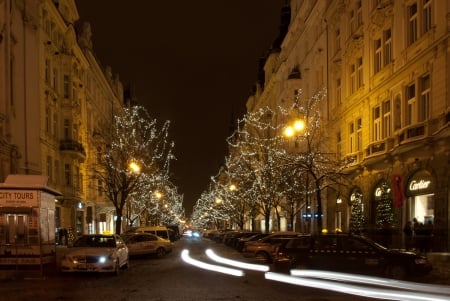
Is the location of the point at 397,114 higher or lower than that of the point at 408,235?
higher

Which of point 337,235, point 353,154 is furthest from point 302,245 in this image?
Answer: point 353,154

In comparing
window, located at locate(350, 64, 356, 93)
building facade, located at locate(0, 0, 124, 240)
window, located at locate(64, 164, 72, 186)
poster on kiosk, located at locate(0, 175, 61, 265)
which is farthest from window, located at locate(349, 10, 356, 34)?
window, located at locate(64, 164, 72, 186)

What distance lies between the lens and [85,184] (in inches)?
2299

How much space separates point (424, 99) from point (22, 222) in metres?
17.5

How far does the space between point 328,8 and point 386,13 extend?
1367cm

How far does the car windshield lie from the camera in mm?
22000

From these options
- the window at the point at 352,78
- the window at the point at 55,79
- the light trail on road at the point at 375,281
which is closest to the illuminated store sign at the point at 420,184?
the light trail on road at the point at 375,281

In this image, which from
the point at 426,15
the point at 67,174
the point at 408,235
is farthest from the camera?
the point at 67,174

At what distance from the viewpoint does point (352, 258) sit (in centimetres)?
1847

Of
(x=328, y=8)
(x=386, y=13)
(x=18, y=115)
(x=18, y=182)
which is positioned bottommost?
(x=18, y=182)

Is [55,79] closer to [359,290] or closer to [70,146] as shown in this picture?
[70,146]

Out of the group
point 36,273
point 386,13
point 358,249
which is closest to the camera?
point 358,249

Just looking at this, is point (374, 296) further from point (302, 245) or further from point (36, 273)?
point (36, 273)

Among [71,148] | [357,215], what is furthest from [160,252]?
[71,148]
